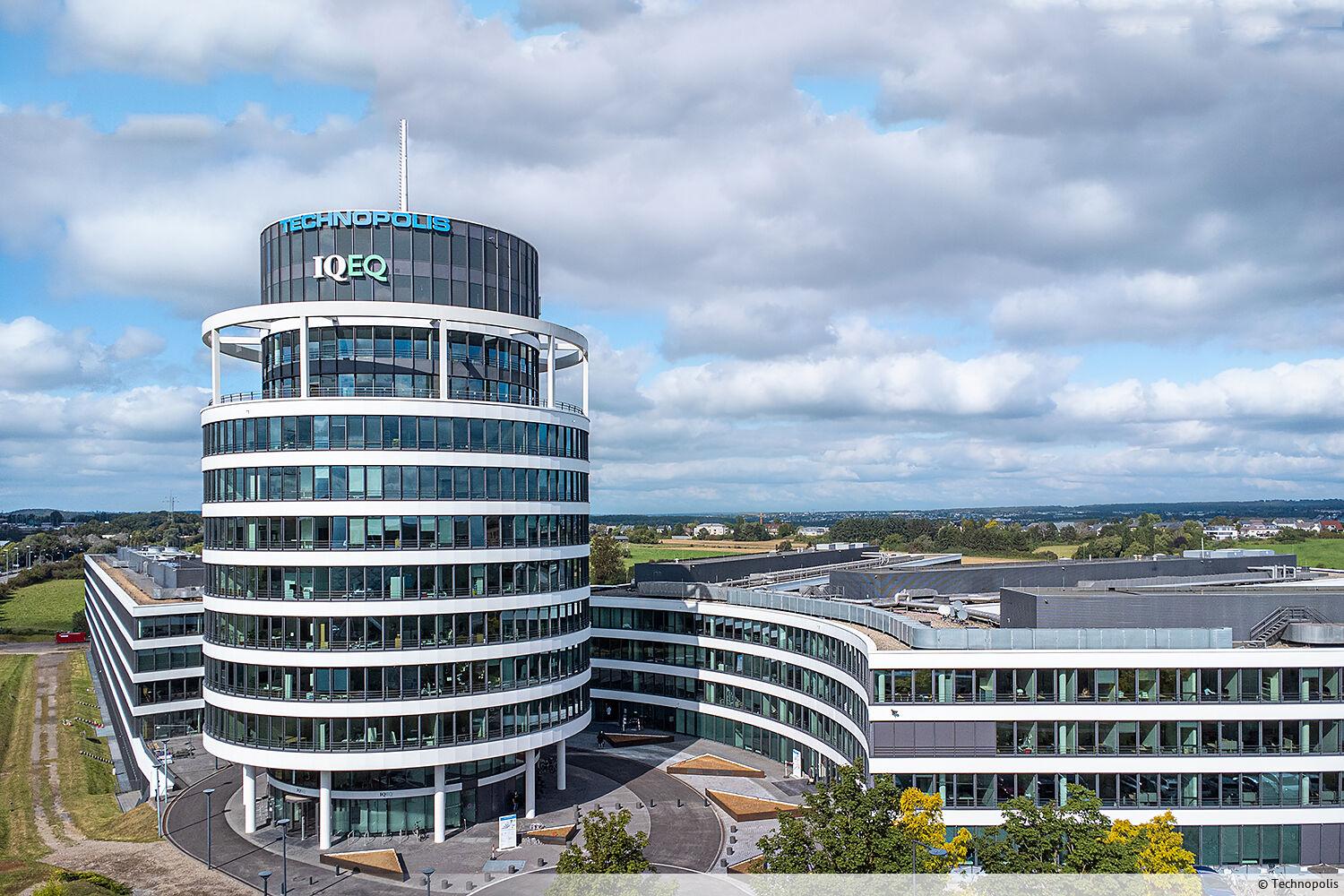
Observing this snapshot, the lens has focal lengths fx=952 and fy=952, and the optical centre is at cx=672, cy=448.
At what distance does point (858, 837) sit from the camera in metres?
48.0

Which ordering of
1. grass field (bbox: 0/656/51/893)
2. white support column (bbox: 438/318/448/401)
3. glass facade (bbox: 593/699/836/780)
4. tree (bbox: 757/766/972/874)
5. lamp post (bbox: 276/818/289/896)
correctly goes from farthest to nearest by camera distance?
1. glass facade (bbox: 593/699/836/780)
2. white support column (bbox: 438/318/448/401)
3. grass field (bbox: 0/656/51/893)
4. lamp post (bbox: 276/818/289/896)
5. tree (bbox: 757/766/972/874)

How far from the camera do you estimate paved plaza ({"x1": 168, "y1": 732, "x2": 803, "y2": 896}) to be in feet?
204

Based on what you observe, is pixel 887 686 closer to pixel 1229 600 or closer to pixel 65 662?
pixel 1229 600

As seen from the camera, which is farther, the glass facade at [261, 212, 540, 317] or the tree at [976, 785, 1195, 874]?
the glass facade at [261, 212, 540, 317]

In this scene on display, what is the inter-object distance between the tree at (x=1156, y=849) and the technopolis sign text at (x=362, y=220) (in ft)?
195

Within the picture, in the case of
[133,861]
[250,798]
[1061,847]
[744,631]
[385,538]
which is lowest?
[133,861]

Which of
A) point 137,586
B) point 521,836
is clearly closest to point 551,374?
point 521,836

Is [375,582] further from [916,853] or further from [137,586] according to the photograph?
[137,586]

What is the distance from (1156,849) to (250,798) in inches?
2371

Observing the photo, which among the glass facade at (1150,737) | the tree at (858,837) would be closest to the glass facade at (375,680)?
the tree at (858,837)

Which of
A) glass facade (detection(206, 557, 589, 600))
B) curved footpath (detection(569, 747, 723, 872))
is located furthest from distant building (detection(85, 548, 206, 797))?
curved footpath (detection(569, 747, 723, 872))

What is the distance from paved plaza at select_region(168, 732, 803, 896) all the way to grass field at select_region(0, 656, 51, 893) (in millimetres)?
9216

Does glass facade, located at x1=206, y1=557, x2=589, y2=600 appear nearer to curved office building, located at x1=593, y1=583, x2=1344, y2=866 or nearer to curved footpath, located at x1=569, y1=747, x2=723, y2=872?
curved footpath, located at x1=569, y1=747, x2=723, y2=872

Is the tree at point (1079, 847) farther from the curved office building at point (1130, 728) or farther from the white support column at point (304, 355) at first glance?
the white support column at point (304, 355)
